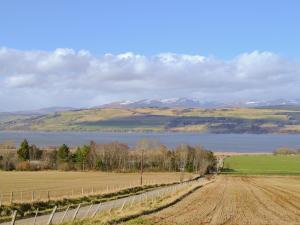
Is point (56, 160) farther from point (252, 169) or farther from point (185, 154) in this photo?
point (252, 169)

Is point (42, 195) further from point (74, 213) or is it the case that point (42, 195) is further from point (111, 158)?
point (111, 158)

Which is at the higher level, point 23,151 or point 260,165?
point 23,151

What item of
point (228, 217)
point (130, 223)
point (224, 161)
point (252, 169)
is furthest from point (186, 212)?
point (224, 161)

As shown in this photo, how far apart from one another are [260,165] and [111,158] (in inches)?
1746

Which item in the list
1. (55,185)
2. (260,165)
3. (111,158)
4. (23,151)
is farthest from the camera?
(260,165)

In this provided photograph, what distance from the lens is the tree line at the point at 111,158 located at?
146 meters

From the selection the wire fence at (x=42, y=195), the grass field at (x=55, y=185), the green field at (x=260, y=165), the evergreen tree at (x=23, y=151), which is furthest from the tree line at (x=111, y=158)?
the wire fence at (x=42, y=195)

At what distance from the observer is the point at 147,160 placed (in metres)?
154

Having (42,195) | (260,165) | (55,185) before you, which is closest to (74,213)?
(42,195)

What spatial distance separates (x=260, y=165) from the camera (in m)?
161

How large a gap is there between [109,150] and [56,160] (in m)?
15.2

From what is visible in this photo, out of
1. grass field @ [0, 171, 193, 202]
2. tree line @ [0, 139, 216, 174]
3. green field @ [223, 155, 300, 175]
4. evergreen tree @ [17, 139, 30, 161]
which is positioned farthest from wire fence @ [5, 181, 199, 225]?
evergreen tree @ [17, 139, 30, 161]

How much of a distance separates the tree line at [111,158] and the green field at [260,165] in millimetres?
8219

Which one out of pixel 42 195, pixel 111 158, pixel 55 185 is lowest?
pixel 55 185
